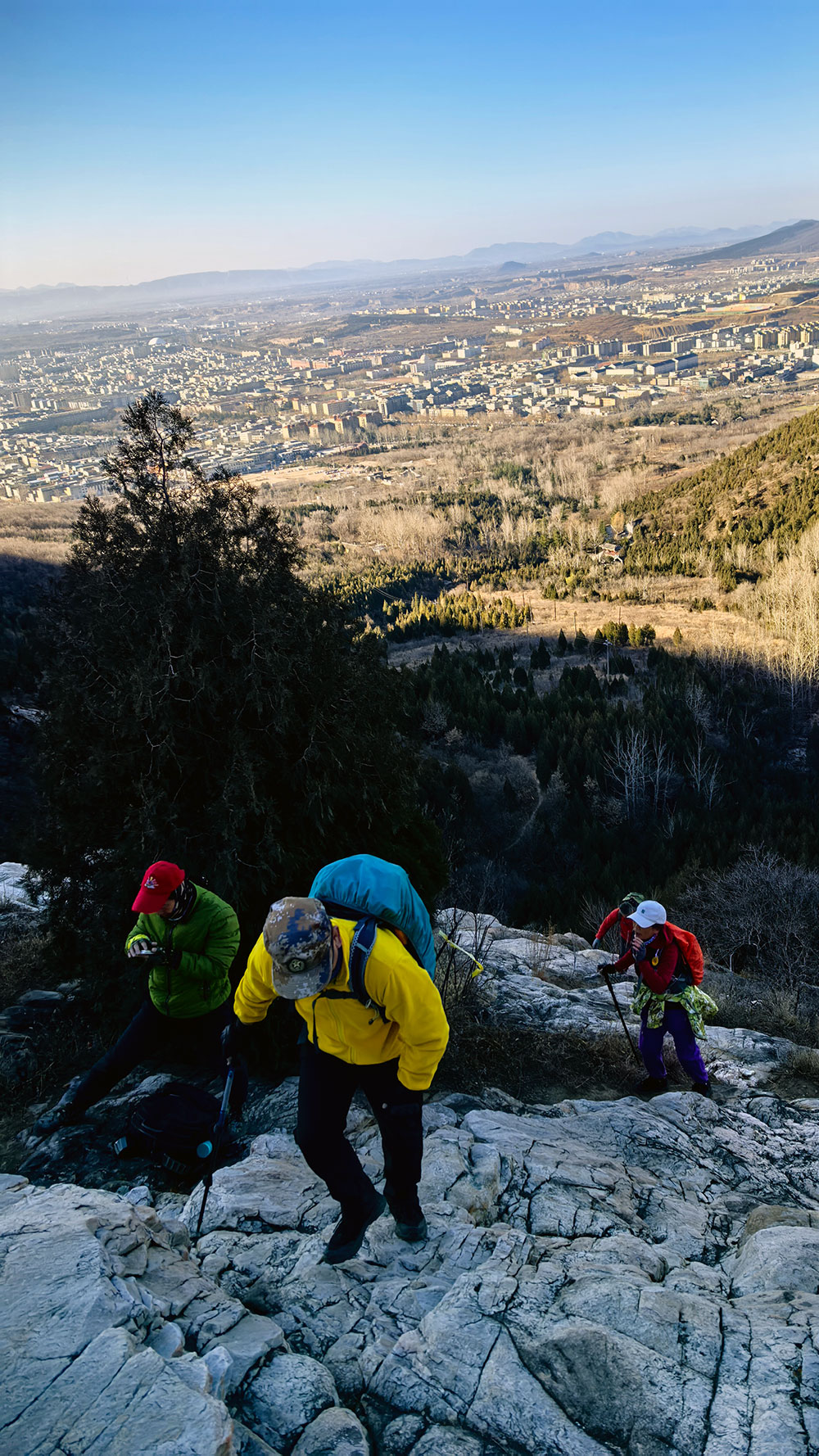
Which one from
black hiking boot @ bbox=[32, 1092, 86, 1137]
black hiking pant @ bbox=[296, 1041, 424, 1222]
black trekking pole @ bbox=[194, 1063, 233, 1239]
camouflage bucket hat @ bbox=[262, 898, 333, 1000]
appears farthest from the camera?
black hiking boot @ bbox=[32, 1092, 86, 1137]

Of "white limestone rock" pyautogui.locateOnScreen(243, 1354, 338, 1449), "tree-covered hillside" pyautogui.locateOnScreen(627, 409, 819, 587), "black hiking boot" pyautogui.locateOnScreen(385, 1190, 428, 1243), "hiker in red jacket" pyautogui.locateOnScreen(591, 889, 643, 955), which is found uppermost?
"white limestone rock" pyautogui.locateOnScreen(243, 1354, 338, 1449)

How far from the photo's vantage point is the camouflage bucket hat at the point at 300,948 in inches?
114

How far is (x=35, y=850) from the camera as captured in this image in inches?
232

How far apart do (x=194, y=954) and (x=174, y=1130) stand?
92cm

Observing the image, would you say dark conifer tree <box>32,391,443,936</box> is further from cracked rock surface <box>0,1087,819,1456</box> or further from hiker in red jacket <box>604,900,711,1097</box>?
cracked rock surface <box>0,1087,819,1456</box>

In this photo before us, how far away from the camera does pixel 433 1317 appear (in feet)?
10.1

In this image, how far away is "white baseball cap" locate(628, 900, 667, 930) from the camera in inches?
218

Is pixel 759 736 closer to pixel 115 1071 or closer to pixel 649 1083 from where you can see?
pixel 649 1083

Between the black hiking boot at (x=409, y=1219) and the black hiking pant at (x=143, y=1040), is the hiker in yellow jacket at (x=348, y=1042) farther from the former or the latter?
the black hiking pant at (x=143, y=1040)

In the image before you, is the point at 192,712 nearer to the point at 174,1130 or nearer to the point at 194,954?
the point at 194,954

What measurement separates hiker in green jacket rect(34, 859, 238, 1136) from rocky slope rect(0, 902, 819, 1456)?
0.78 meters

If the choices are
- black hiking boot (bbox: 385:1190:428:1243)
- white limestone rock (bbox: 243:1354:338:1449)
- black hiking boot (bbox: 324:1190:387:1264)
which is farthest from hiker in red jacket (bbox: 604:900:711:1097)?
white limestone rock (bbox: 243:1354:338:1449)

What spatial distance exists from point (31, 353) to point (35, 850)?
7977 inches

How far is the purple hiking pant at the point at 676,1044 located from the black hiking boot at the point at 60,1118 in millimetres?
3821
